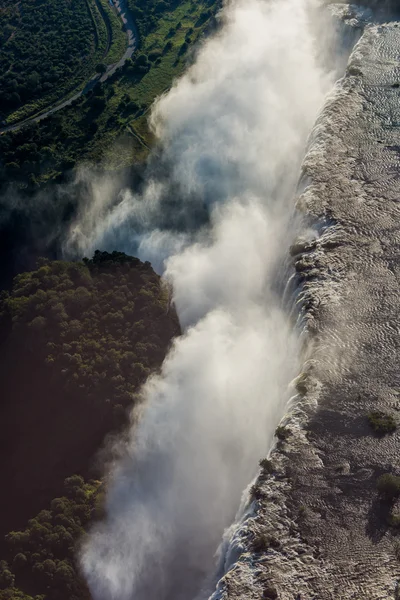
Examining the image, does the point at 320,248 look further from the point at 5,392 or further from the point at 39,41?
the point at 39,41

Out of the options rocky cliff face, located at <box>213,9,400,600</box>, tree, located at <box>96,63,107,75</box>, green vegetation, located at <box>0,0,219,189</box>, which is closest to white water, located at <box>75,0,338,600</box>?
rocky cliff face, located at <box>213,9,400,600</box>

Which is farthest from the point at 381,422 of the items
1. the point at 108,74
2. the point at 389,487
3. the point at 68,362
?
the point at 108,74

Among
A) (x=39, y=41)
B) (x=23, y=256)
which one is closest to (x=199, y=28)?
(x=39, y=41)

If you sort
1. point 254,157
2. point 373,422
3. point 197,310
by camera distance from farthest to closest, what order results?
1. point 254,157
2. point 197,310
3. point 373,422

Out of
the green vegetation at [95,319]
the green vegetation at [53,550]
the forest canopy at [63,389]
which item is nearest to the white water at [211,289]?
the green vegetation at [53,550]

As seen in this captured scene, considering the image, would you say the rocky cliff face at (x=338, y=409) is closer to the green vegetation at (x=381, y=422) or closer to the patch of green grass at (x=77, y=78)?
the green vegetation at (x=381, y=422)

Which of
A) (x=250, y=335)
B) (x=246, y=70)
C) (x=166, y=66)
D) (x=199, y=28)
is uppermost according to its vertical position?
(x=199, y=28)
